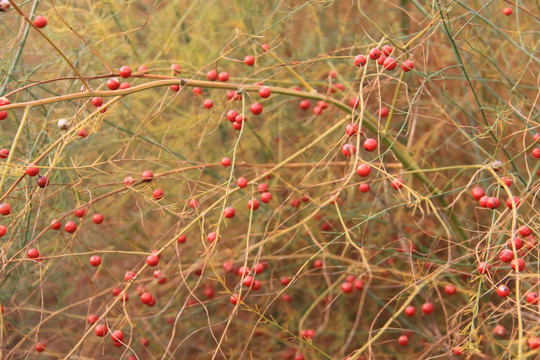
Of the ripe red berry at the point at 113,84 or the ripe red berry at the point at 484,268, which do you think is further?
the ripe red berry at the point at 113,84

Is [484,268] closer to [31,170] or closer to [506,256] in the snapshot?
[506,256]

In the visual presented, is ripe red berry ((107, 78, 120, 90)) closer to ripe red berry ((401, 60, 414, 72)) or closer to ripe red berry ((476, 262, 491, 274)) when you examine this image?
ripe red berry ((401, 60, 414, 72))

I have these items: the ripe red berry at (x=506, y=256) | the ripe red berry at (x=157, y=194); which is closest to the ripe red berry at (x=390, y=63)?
the ripe red berry at (x=506, y=256)

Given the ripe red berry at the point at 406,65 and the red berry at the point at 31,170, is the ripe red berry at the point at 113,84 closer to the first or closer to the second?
the red berry at the point at 31,170

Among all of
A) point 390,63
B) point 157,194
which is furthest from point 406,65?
point 157,194

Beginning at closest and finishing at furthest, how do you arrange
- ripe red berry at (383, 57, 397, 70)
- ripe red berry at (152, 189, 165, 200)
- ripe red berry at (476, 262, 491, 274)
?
ripe red berry at (476, 262, 491, 274)
ripe red berry at (383, 57, 397, 70)
ripe red berry at (152, 189, 165, 200)

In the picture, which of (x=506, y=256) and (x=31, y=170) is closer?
(x=506, y=256)

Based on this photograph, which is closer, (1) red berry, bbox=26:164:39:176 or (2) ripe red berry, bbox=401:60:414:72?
(1) red berry, bbox=26:164:39:176

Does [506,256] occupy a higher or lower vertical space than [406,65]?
lower

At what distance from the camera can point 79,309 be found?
2850mm

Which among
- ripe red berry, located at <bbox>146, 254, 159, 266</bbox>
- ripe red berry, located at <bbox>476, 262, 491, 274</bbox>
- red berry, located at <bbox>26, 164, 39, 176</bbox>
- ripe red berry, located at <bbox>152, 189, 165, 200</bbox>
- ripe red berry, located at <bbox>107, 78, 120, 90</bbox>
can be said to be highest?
ripe red berry, located at <bbox>107, 78, 120, 90</bbox>

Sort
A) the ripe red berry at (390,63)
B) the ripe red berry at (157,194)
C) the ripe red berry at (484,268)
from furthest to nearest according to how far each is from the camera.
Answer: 1. the ripe red berry at (157,194)
2. the ripe red berry at (390,63)
3. the ripe red berry at (484,268)

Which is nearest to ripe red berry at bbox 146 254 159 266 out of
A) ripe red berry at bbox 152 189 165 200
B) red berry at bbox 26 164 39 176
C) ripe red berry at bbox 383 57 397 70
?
ripe red berry at bbox 152 189 165 200

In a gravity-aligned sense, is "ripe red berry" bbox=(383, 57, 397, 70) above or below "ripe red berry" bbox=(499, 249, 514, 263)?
above
